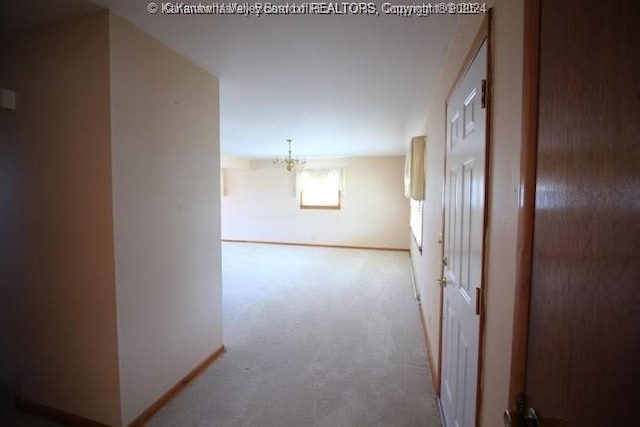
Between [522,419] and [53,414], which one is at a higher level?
[522,419]

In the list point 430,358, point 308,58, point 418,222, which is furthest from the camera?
point 418,222

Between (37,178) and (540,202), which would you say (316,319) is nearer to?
(37,178)

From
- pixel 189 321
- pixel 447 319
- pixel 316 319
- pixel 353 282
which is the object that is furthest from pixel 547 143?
pixel 353 282

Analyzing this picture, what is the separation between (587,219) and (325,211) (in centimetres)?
687

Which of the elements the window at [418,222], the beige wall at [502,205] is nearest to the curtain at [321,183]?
the window at [418,222]

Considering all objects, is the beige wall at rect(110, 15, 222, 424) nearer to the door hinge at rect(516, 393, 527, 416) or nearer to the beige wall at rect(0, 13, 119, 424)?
the beige wall at rect(0, 13, 119, 424)

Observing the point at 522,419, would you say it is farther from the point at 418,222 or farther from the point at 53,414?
the point at 418,222

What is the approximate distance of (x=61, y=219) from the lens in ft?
5.32

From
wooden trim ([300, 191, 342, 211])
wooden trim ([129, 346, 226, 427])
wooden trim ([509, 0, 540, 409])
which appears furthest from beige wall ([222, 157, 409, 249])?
wooden trim ([509, 0, 540, 409])

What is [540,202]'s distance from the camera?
627mm

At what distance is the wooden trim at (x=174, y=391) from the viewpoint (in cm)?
171

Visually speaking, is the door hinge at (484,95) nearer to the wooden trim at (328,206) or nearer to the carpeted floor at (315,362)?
the carpeted floor at (315,362)

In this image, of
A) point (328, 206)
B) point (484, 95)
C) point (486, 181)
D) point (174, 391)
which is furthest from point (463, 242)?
point (328, 206)

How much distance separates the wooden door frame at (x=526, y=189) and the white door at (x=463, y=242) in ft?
1.19
